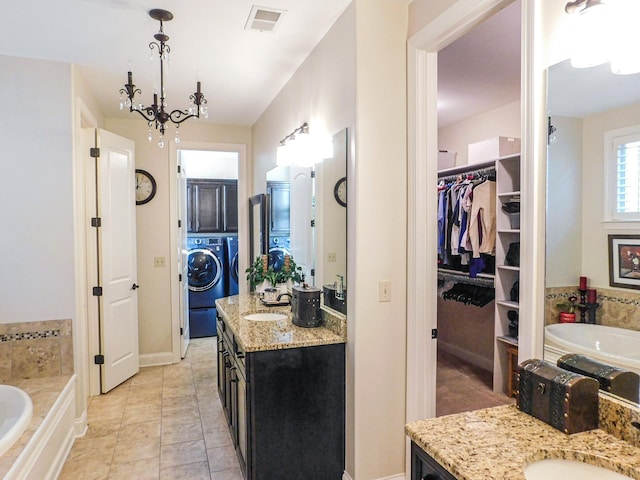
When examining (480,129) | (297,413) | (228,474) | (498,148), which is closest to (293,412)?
(297,413)

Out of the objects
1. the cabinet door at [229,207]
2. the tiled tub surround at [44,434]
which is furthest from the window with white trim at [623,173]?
the cabinet door at [229,207]

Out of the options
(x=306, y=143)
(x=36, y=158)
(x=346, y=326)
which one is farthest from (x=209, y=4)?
(x=346, y=326)

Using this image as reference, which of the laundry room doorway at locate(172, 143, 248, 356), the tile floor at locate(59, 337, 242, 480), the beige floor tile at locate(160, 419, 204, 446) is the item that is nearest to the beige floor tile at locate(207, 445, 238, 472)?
the tile floor at locate(59, 337, 242, 480)

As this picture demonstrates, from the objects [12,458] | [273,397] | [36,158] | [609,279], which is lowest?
[12,458]

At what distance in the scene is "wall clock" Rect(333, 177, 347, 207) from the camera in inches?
91.6

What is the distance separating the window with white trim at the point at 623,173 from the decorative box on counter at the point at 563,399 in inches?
19.9

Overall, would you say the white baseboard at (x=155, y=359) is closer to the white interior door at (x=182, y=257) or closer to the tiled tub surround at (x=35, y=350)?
the white interior door at (x=182, y=257)

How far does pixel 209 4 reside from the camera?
218 centimetres

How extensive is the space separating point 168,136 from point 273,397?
3.32 metres

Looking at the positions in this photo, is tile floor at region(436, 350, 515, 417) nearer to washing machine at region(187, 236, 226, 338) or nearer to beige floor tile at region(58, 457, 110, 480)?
beige floor tile at region(58, 457, 110, 480)

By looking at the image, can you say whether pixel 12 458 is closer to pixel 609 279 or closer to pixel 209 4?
pixel 209 4

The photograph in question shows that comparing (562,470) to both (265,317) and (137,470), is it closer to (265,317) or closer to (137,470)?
(265,317)

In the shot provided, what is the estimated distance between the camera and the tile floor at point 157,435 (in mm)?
2553

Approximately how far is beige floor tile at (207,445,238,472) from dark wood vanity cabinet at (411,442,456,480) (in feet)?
5.61
